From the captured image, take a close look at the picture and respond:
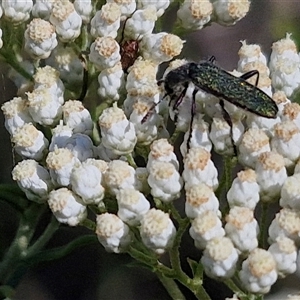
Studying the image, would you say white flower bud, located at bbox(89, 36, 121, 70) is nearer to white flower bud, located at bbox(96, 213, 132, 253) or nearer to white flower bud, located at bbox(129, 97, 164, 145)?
white flower bud, located at bbox(129, 97, 164, 145)

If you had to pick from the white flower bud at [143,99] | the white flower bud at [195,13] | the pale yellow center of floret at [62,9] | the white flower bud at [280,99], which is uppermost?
the pale yellow center of floret at [62,9]

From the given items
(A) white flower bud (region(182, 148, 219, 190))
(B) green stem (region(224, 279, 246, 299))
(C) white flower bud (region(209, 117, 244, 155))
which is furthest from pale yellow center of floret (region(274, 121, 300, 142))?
(B) green stem (region(224, 279, 246, 299))

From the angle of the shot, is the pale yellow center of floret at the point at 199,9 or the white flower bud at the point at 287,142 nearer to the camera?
the white flower bud at the point at 287,142

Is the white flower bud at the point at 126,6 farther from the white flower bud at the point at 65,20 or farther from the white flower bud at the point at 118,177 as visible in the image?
the white flower bud at the point at 118,177

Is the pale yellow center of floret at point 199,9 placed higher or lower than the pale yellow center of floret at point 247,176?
higher

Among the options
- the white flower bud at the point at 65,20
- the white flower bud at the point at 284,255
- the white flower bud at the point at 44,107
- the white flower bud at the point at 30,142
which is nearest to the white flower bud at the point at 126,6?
the white flower bud at the point at 65,20

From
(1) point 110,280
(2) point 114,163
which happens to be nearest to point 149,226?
(2) point 114,163

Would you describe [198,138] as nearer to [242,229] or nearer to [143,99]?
[143,99]
